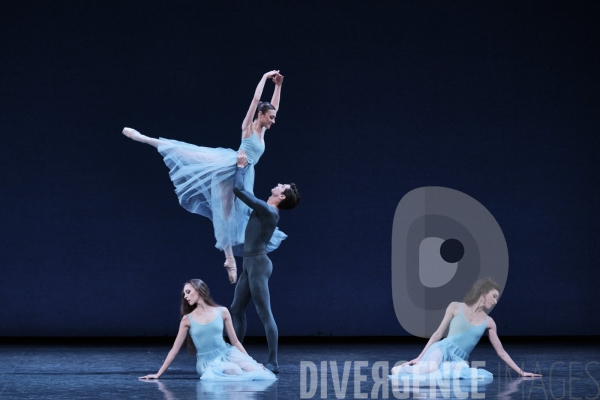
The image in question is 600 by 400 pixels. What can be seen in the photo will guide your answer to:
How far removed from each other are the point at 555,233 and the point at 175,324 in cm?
341

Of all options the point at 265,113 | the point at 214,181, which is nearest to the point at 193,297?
the point at 214,181

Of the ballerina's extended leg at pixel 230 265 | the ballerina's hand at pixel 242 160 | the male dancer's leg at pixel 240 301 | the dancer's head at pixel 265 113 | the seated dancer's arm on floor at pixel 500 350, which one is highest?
the dancer's head at pixel 265 113

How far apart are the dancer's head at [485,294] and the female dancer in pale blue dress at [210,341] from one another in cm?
120

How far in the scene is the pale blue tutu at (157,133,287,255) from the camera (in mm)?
4633

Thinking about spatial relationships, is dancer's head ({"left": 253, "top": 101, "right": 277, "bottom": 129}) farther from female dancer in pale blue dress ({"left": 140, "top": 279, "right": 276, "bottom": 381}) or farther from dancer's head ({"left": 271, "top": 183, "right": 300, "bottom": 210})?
female dancer in pale blue dress ({"left": 140, "top": 279, "right": 276, "bottom": 381})

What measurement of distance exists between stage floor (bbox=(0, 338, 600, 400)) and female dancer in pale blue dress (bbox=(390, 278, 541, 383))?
17 centimetres

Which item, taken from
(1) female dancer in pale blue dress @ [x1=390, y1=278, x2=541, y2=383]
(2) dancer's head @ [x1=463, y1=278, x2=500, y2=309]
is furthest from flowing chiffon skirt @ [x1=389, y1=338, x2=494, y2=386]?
(2) dancer's head @ [x1=463, y1=278, x2=500, y2=309]

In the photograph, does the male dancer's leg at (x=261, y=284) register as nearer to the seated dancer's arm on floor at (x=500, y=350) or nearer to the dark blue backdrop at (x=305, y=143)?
the seated dancer's arm on floor at (x=500, y=350)

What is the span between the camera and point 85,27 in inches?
257

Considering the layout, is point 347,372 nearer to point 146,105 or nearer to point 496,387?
point 496,387

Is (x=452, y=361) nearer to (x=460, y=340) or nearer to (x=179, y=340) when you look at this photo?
(x=460, y=340)

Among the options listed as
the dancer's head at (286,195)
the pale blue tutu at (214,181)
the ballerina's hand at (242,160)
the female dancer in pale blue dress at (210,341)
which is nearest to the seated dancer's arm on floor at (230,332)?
the female dancer in pale blue dress at (210,341)

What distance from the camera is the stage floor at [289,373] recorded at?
3.67 m

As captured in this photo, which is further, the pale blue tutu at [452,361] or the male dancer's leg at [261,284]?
the male dancer's leg at [261,284]
